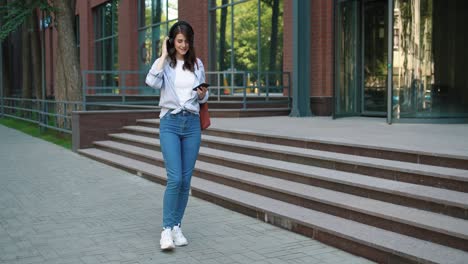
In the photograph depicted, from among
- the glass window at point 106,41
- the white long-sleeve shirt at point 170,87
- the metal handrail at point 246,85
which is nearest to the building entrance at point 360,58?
the metal handrail at point 246,85

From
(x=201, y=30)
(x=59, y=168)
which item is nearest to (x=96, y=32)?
(x=201, y=30)

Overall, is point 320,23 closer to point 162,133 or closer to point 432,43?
point 432,43

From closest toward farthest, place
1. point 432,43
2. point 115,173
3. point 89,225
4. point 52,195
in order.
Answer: point 89,225
point 52,195
point 115,173
point 432,43

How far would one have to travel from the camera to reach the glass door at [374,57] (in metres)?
13.5

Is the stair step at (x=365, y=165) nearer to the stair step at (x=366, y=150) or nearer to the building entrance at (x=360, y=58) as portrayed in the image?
the stair step at (x=366, y=150)

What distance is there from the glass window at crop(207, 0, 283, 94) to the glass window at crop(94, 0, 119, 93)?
9.51 m

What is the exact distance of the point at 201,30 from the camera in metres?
20.2

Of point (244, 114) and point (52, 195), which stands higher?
point (244, 114)

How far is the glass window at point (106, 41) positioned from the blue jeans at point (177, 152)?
23216 millimetres

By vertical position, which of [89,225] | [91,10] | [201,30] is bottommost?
[89,225]

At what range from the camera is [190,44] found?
17.6ft

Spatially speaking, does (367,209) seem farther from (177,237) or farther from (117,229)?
(117,229)

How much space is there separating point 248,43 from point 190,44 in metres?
13.3

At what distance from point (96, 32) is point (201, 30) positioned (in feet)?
44.6
